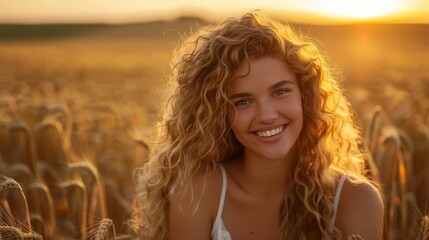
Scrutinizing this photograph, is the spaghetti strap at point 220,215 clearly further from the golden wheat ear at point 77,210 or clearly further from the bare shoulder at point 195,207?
the golden wheat ear at point 77,210

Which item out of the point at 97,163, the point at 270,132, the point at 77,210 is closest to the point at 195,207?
the point at 270,132

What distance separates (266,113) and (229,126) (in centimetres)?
32

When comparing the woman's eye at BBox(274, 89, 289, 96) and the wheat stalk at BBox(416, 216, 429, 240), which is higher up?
the woman's eye at BBox(274, 89, 289, 96)

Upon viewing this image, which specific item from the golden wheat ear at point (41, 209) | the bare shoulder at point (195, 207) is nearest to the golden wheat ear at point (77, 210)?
the golden wheat ear at point (41, 209)

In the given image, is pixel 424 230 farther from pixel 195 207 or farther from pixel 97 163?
pixel 97 163

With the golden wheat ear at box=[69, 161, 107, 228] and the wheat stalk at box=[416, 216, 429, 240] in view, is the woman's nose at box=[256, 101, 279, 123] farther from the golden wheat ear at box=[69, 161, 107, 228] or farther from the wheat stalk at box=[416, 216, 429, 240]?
the golden wheat ear at box=[69, 161, 107, 228]

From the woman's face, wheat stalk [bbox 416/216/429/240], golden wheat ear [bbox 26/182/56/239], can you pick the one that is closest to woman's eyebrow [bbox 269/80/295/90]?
the woman's face

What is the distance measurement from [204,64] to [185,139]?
38 centimetres

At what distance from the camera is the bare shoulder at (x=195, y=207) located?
2.55 meters

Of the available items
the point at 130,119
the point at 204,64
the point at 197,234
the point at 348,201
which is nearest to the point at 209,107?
the point at 204,64

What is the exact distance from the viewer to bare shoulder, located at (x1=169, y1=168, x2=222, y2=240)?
8.38 feet

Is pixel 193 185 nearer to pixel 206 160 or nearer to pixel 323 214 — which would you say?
pixel 206 160

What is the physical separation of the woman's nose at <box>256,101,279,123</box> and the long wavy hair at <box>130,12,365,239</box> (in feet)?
0.55

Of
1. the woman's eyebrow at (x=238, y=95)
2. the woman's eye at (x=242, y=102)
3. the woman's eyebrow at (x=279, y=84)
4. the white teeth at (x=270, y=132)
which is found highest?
the woman's eyebrow at (x=279, y=84)
